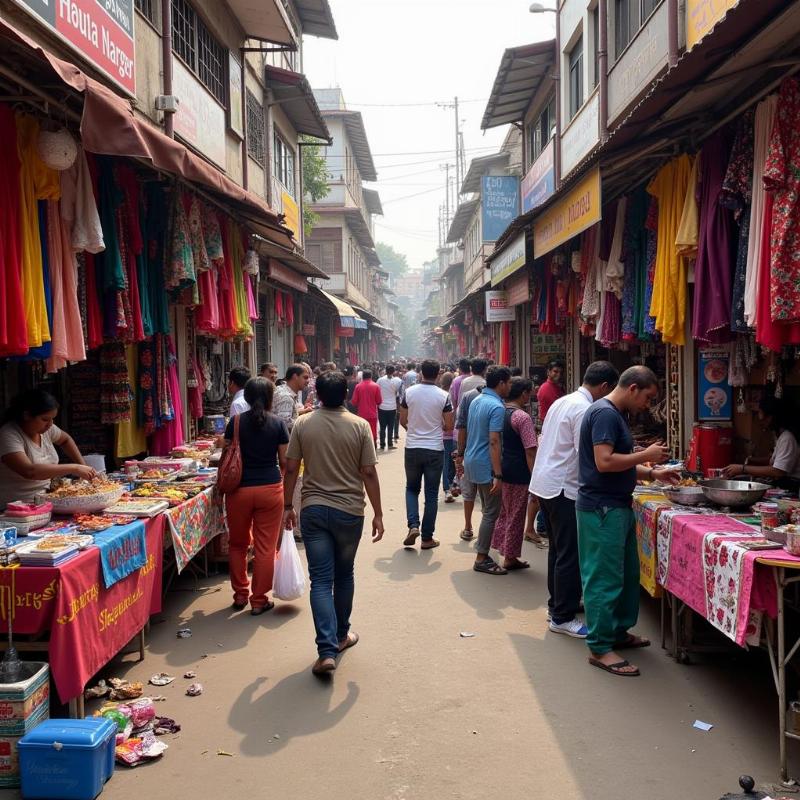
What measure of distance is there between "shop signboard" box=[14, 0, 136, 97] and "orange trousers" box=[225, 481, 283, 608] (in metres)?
4.25

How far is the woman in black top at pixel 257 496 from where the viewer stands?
19.6ft

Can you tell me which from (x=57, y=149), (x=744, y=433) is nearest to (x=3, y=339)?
(x=57, y=149)

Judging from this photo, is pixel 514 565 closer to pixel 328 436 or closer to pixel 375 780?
pixel 328 436

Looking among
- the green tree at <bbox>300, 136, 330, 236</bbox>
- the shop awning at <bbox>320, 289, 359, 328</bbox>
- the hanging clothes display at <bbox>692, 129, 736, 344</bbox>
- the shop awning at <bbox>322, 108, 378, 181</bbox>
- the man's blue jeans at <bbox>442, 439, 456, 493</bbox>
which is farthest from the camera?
the shop awning at <bbox>322, 108, 378, 181</bbox>

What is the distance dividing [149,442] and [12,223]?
14.2ft

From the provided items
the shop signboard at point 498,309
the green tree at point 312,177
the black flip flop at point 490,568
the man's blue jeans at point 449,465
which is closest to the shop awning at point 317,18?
the green tree at point 312,177

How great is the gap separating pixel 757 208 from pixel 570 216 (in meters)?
2.56

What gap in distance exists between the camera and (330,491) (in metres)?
4.87

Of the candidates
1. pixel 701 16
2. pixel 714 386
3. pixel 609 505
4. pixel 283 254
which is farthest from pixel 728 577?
pixel 283 254

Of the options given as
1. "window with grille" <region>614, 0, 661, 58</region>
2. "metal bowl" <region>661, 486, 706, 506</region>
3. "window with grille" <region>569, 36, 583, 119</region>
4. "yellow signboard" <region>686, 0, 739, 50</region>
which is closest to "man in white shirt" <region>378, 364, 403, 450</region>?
"window with grille" <region>569, 36, 583, 119</region>

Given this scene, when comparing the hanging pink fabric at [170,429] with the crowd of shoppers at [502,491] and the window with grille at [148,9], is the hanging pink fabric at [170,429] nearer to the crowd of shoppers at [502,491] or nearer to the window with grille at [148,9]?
the crowd of shoppers at [502,491]

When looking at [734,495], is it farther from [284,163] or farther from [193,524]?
[284,163]

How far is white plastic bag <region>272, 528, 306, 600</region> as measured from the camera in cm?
583

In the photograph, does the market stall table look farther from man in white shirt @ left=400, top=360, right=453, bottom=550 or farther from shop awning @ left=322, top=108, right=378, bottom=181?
shop awning @ left=322, top=108, right=378, bottom=181
